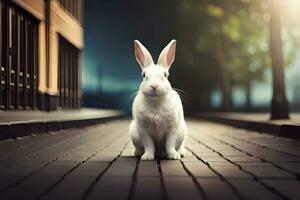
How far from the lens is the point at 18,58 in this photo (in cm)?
1842

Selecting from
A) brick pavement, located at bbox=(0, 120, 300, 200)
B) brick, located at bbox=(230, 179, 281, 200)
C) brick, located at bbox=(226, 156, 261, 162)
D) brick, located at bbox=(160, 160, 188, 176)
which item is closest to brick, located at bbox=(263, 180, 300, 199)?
brick pavement, located at bbox=(0, 120, 300, 200)

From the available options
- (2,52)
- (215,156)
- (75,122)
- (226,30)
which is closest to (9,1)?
(2,52)

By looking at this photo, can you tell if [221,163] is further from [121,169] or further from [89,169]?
[89,169]

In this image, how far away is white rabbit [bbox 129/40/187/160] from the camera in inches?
268

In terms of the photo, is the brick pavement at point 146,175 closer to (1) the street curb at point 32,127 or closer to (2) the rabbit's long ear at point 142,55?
(2) the rabbit's long ear at point 142,55

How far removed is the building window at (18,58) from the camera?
16859 millimetres

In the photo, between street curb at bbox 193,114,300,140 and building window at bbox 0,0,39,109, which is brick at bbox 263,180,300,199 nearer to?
street curb at bbox 193,114,300,140

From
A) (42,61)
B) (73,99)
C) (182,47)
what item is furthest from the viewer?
(182,47)

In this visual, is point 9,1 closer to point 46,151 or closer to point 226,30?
point 46,151

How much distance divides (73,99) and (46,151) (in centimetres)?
2279

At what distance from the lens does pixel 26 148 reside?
9.00m

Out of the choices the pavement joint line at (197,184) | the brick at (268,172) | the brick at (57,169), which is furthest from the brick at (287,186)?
the brick at (57,169)

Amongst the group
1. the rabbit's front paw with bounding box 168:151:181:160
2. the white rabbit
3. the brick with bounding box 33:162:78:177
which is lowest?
the brick with bounding box 33:162:78:177

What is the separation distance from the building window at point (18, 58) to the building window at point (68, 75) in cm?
600
